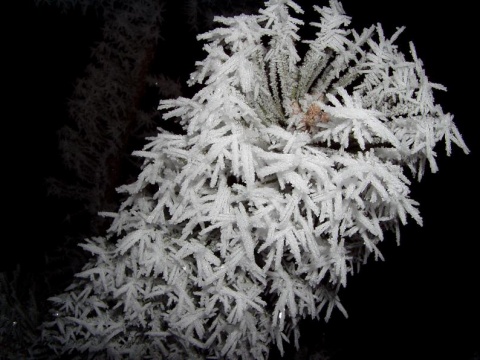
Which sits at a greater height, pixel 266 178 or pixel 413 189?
pixel 413 189

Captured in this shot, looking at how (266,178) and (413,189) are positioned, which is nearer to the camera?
(266,178)

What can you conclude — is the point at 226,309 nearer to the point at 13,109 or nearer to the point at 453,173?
the point at 453,173

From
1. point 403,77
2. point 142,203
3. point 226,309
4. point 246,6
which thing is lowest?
point 226,309

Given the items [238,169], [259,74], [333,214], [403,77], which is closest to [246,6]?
[259,74]

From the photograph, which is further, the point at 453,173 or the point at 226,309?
the point at 453,173

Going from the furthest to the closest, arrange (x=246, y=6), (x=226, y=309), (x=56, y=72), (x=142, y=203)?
(x=56, y=72), (x=246, y=6), (x=142, y=203), (x=226, y=309)

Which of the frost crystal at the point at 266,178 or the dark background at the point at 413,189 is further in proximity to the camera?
the dark background at the point at 413,189

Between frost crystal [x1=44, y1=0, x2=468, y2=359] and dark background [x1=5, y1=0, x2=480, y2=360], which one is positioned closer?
frost crystal [x1=44, y1=0, x2=468, y2=359]

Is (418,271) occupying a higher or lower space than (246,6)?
lower
